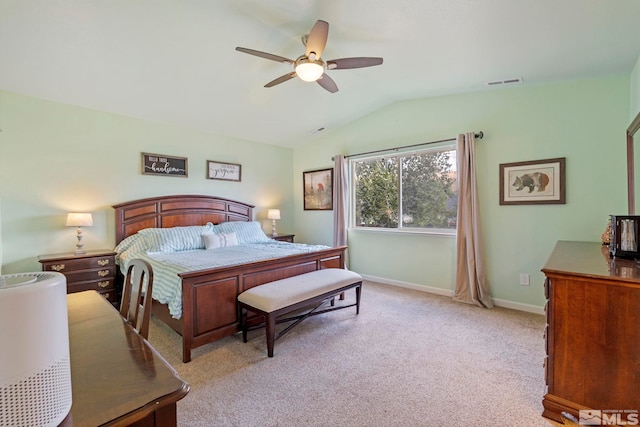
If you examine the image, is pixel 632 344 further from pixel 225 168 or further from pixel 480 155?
pixel 225 168

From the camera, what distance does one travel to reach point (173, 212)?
14.3 ft

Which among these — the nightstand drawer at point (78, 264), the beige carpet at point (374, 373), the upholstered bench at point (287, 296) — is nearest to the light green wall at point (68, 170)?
the nightstand drawer at point (78, 264)

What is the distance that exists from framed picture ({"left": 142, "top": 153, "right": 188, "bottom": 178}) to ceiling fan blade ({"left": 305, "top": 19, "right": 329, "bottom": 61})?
290 centimetres

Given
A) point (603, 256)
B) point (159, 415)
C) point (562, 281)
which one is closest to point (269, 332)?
point (159, 415)

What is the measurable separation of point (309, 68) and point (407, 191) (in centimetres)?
266

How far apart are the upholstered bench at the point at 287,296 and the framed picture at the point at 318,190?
2.31 metres

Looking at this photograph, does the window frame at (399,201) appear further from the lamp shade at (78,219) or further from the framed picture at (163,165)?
the lamp shade at (78,219)

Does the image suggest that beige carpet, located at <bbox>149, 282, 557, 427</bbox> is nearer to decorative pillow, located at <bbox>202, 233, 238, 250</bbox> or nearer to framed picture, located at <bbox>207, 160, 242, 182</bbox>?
decorative pillow, located at <bbox>202, 233, 238, 250</bbox>

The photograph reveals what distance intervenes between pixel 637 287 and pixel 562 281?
0.97 ft

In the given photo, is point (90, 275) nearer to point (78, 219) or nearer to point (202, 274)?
point (78, 219)

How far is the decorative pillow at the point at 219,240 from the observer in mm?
3921

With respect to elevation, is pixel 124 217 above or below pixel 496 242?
above

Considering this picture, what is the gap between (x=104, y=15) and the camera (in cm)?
232
